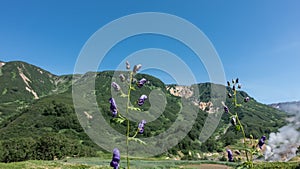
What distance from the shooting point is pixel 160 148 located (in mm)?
171500

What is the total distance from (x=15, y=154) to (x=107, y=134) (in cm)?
10841

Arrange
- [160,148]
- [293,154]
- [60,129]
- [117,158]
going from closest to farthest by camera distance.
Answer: [117,158] → [293,154] → [160,148] → [60,129]

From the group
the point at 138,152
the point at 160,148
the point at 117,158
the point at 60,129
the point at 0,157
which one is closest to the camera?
the point at 117,158

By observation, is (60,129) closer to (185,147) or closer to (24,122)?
(24,122)

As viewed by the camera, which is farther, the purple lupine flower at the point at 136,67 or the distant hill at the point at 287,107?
the distant hill at the point at 287,107

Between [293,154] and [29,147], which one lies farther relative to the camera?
[29,147]

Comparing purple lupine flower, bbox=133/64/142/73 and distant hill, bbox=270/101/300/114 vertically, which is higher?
distant hill, bbox=270/101/300/114

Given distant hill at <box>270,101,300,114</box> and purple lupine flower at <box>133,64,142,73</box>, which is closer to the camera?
purple lupine flower at <box>133,64,142,73</box>

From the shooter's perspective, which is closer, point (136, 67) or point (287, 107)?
point (136, 67)

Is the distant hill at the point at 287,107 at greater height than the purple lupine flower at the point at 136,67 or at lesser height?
greater

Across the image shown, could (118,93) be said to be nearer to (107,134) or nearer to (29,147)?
(29,147)

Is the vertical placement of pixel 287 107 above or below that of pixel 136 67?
above

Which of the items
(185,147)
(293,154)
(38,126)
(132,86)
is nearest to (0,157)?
(293,154)

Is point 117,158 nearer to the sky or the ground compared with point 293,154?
nearer to the sky
